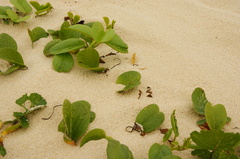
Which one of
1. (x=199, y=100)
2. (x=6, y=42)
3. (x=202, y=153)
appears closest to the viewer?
(x=202, y=153)

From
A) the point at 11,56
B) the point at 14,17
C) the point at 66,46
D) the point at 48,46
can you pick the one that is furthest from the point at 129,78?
the point at 14,17

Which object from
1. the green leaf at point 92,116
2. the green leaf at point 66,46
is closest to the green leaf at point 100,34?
the green leaf at point 66,46

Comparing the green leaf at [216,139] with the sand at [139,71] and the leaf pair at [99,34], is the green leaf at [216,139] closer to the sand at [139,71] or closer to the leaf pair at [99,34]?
the sand at [139,71]

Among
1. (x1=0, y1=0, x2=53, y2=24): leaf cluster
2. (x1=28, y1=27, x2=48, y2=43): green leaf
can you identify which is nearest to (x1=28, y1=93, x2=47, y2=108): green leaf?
(x1=28, y1=27, x2=48, y2=43): green leaf

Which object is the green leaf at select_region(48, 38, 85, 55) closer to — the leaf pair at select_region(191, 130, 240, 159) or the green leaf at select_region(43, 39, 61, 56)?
the green leaf at select_region(43, 39, 61, 56)

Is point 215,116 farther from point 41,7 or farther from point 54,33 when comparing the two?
point 41,7
